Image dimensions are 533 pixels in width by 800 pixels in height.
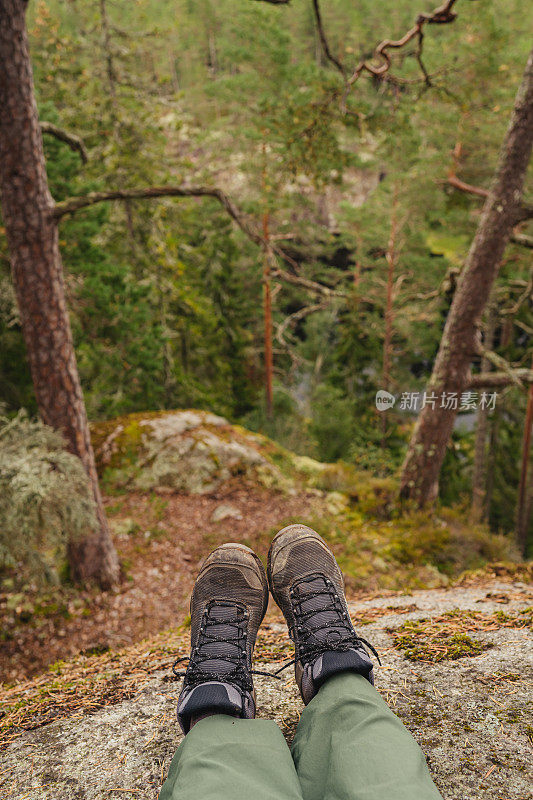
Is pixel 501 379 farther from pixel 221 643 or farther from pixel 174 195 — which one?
pixel 221 643

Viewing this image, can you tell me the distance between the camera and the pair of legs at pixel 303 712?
1.18 meters

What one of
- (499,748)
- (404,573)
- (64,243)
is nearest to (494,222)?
(404,573)

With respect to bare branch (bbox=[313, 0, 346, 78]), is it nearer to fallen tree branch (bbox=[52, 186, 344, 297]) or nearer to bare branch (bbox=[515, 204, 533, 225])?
fallen tree branch (bbox=[52, 186, 344, 297])

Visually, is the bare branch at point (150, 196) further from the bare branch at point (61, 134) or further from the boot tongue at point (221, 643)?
the boot tongue at point (221, 643)

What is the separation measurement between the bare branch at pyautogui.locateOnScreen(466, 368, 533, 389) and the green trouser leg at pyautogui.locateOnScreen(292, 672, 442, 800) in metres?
3.92

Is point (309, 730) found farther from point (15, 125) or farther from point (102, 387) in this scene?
point (102, 387)

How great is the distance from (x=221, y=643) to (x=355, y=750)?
2.28 ft

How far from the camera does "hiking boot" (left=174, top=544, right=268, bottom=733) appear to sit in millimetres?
1482

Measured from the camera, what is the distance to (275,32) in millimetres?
8031

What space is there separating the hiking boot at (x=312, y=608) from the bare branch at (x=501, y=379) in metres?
3.35

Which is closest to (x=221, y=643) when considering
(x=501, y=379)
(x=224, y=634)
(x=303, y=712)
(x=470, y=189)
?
(x=224, y=634)

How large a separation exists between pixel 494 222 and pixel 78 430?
445 cm

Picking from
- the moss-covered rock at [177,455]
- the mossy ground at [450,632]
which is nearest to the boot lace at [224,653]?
the mossy ground at [450,632]

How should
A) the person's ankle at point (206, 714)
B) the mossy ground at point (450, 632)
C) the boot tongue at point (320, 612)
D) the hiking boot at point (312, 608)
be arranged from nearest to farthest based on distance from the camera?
the person's ankle at point (206, 714)
the hiking boot at point (312, 608)
the boot tongue at point (320, 612)
the mossy ground at point (450, 632)
